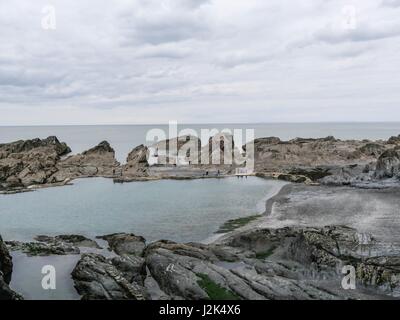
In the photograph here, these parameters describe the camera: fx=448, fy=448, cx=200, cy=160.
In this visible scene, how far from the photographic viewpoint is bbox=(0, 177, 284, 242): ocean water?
55.3 m

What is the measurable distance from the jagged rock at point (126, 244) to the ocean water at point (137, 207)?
332cm

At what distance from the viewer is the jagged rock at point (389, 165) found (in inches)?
3162

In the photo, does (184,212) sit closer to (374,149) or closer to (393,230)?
(393,230)

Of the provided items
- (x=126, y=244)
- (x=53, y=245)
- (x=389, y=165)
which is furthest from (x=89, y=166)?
(x=126, y=244)

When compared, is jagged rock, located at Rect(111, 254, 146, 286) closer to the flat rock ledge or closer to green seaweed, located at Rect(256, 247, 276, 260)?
the flat rock ledge

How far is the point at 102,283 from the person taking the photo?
3091 cm

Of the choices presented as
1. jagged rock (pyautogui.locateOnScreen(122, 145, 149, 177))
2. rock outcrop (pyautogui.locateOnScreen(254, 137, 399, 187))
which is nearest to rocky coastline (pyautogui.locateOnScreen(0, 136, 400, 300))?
rock outcrop (pyautogui.locateOnScreen(254, 137, 399, 187))

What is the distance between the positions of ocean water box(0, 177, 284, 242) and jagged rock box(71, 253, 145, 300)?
16577 millimetres

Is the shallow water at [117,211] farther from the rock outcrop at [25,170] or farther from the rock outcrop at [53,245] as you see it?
the rock outcrop at [25,170]

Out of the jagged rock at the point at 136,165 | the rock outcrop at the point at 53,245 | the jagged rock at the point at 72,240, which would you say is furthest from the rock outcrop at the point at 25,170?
the rock outcrop at the point at 53,245

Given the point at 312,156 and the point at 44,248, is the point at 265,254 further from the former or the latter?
the point at 312,156

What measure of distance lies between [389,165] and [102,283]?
2581 inches

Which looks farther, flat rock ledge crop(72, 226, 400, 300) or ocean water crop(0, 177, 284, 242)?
ocean water crop(0, 177, 284, 242)

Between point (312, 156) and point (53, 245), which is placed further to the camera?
point (312, 156)
